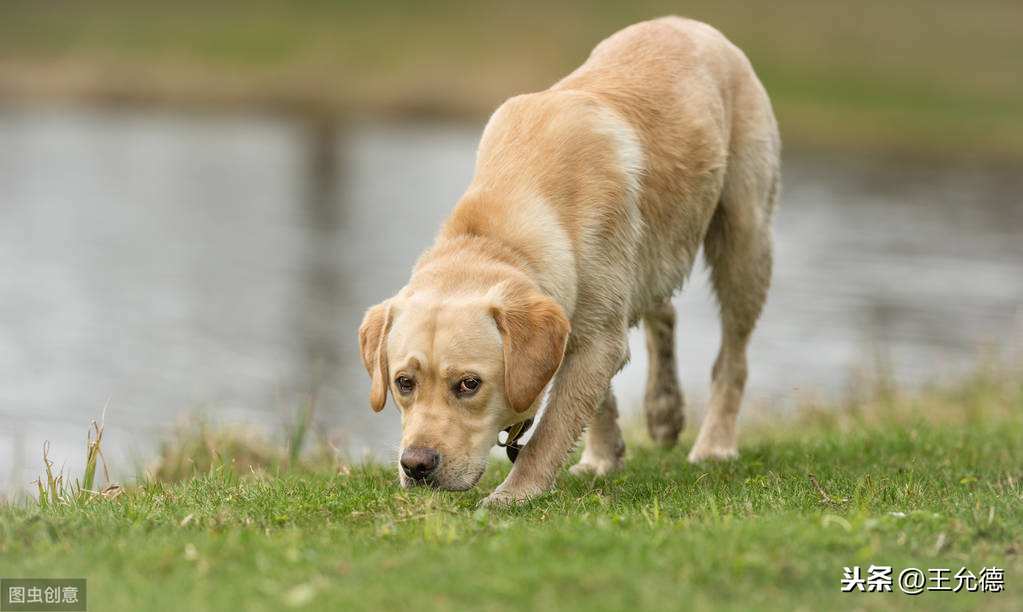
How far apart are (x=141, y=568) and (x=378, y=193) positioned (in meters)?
32.1

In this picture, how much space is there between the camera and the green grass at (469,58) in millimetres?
50844

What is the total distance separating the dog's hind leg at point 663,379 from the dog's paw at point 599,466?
1.14 meters

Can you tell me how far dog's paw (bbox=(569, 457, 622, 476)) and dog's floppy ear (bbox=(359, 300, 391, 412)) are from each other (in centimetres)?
192

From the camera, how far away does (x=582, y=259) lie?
6.38 meters

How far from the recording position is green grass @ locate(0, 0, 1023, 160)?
50.8 metres

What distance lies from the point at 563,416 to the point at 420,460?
1043 mm

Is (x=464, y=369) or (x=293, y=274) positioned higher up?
→ (x=464, y=369)

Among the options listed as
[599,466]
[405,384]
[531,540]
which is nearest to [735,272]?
[599,466]

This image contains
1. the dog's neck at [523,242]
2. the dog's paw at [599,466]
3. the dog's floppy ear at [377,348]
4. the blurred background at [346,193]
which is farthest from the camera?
the blurred background at [346,193]

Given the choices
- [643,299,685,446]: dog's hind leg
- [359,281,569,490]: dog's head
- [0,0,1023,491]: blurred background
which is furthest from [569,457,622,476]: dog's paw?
[0,0,1023,491]: blurred background

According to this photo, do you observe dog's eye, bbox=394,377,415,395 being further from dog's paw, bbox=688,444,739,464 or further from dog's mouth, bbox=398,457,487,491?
dog's paw, bbox=688,444,739,464

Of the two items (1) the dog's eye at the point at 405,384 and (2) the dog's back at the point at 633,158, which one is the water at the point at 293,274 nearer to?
(2) the dog's back at the point at 633,158

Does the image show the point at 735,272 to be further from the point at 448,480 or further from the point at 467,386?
the point at 448,480

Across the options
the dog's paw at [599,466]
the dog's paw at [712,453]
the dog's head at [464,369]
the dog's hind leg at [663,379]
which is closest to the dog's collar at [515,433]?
the dog's head at [464,369]
